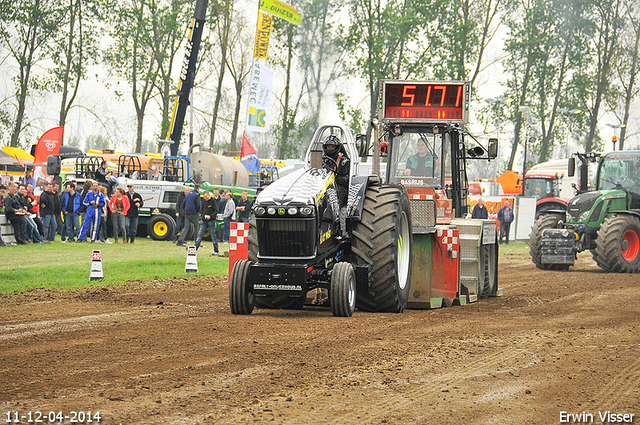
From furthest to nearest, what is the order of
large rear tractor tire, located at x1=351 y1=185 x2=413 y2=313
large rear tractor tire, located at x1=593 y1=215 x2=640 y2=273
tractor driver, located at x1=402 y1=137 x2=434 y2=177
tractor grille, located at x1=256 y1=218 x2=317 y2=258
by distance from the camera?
large rear tractor tire, located at x1=593 y1=215 x2=640 y2=273
tractor driver, located at x1=402 y1=137 x2=434 y2=177
large rear tractor tire, located at x1=351 y1=185 x2=413 y2=313
tractor grille, located at x1=256 y1=218 x2=317 y2=258

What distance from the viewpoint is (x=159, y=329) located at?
25.5 feet

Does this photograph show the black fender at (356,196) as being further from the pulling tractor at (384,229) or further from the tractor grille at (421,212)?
the tractor grille at (421,212)

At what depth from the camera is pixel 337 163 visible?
31.9ft

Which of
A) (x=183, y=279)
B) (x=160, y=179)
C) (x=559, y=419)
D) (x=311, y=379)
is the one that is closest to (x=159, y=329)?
(x=311, y=379)

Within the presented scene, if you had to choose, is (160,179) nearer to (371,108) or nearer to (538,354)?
(371,108)

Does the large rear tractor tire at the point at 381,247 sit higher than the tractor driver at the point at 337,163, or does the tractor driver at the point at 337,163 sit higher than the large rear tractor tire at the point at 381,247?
the tractor driver at the point at 337,163

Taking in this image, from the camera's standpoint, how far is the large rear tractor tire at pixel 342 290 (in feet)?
28.0

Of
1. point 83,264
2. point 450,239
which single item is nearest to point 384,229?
point 450,239

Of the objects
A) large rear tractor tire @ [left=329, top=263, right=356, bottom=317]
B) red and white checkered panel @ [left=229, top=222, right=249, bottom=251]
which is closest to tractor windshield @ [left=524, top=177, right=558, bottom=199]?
red and white checkered panel @ [left=229, top=222, right=249, bottom=251]

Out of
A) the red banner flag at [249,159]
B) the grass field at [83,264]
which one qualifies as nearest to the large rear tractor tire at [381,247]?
the grass field at [83,264]

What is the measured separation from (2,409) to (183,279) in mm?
9871

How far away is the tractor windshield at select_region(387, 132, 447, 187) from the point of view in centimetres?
1239

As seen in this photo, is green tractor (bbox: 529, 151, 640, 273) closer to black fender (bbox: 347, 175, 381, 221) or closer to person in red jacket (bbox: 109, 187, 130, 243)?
black fender (bbox: 347, 175, 381, 221)

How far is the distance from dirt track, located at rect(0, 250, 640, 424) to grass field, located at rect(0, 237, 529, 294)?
3.11 metres
